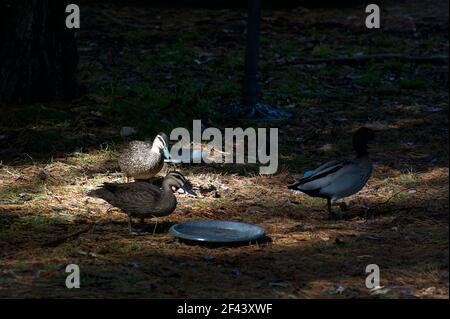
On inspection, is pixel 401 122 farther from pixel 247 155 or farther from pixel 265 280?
pixel 265 280

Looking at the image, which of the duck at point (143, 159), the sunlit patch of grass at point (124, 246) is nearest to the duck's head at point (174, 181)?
the sunlit patch of grass at point (124, 246)

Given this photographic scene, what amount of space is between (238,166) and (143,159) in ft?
4.32

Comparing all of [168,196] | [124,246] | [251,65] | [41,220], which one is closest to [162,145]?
[168,196]

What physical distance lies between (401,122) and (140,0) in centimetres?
833

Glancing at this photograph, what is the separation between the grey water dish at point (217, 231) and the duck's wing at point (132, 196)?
373 millimetres

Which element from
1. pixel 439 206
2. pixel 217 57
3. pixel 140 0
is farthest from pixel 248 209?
pixel 140 0

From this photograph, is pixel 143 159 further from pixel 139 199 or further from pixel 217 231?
pixel 217 231

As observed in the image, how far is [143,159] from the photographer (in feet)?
31.6

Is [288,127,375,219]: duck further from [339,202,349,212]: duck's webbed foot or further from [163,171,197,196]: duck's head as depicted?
[163,171,197,196]: duck's head

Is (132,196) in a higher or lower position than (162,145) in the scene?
lower

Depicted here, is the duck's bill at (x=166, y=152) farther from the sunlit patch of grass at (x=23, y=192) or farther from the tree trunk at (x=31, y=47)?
the tree trunk at (x=31, y=47)

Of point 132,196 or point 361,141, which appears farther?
point 361,141

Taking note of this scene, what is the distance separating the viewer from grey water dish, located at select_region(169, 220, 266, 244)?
755 centimetres

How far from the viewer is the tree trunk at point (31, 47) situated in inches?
453
